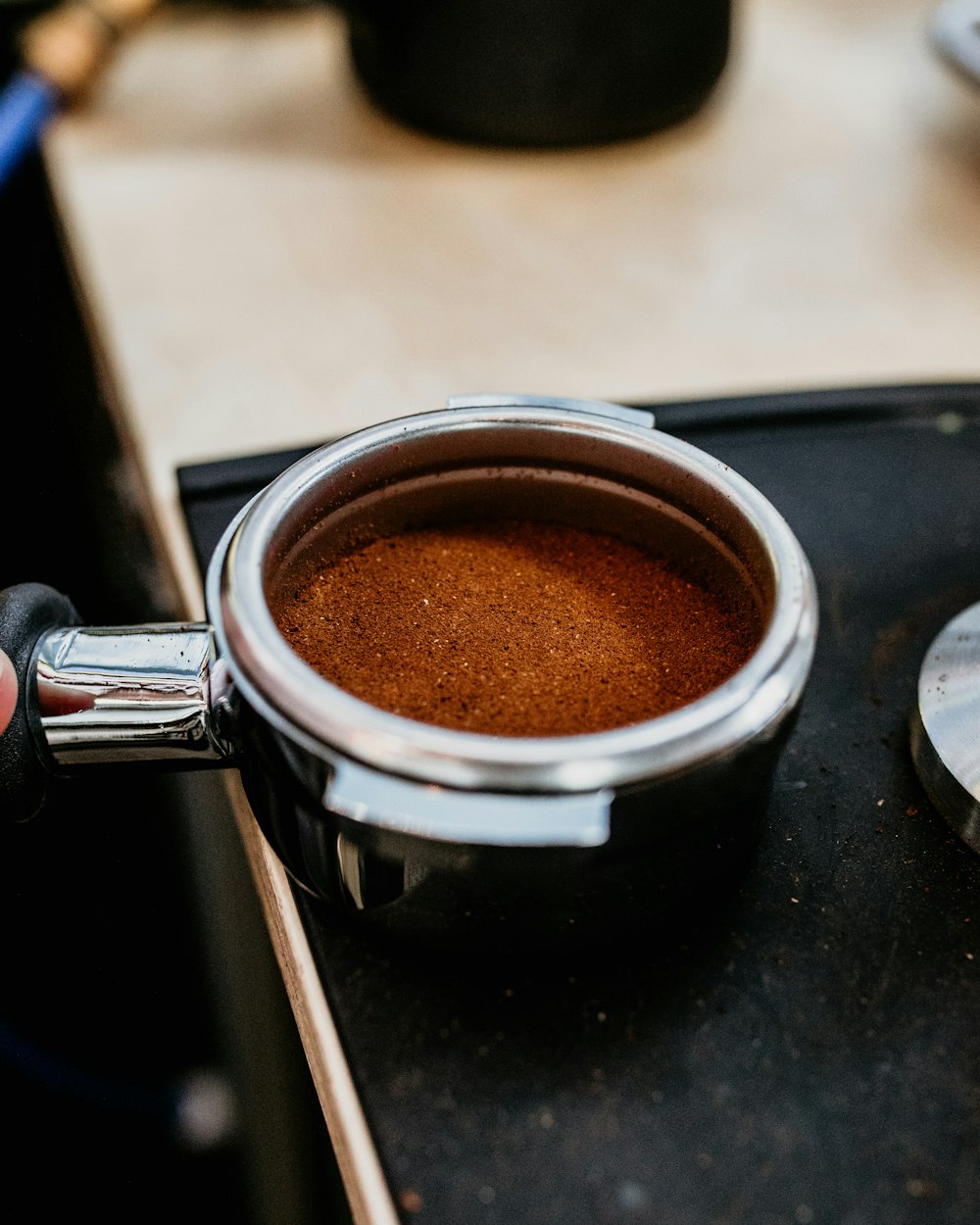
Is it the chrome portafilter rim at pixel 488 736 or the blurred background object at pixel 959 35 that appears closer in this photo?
the chrome portafilter rim at pixel 488 736

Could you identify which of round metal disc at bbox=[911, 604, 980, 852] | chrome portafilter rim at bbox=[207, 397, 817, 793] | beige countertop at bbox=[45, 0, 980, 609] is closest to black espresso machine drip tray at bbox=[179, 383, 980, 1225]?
round metal disc at bbox=[911, 604, 980, 852]

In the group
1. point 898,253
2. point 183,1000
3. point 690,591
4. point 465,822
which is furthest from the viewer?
point 898,253

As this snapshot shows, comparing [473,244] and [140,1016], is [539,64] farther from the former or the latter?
[140,1016]

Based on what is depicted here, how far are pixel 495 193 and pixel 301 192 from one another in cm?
17

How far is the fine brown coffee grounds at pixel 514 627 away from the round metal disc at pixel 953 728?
0.12m

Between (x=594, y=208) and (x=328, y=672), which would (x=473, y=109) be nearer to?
(x=594, y=208)

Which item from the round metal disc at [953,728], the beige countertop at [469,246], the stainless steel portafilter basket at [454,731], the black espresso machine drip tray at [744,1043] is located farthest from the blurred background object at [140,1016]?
the round metal disc at [953,728]

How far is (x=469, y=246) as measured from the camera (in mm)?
954

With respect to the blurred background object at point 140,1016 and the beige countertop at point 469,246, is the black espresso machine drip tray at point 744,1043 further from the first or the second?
the blurred background object at point 140,1016

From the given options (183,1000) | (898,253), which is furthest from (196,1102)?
(898,253)

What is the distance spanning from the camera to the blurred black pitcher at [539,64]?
0.90 metres

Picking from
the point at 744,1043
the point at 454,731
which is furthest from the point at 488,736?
the point at 744,1043

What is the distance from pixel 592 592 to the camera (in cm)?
50

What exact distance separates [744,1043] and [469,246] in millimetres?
716
